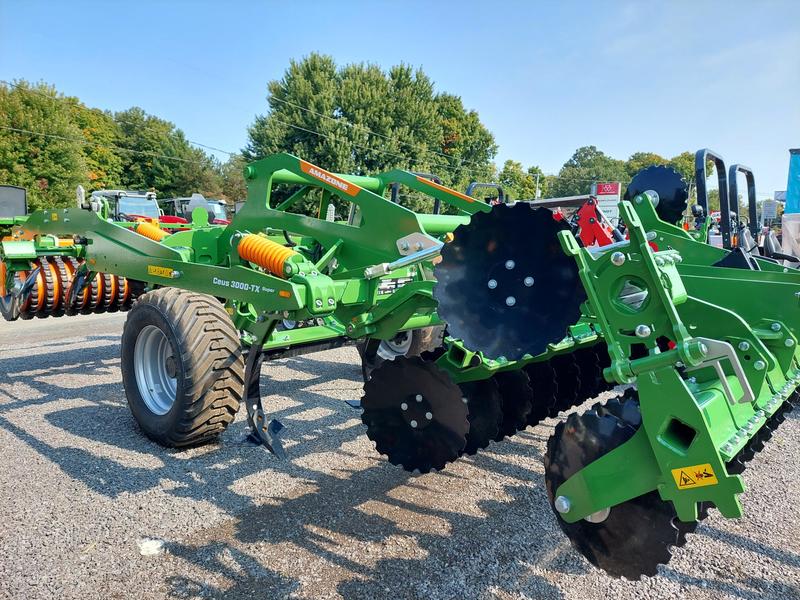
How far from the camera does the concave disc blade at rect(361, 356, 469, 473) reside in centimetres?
289

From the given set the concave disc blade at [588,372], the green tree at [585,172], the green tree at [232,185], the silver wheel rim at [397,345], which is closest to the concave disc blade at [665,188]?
the concave disc blade at [588,372]

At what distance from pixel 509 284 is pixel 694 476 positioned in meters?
1.00

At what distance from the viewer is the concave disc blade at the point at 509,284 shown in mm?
2383

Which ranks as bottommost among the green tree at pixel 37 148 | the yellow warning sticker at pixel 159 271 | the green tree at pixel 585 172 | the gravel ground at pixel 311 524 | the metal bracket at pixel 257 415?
the gravel ground at pixel 311 524

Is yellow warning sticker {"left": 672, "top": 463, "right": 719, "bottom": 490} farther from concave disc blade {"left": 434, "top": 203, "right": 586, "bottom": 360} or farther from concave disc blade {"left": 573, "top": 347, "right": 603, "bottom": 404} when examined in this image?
concave disc blade {"left": 573, "top": 347, "right": 603, "bottom": 404}

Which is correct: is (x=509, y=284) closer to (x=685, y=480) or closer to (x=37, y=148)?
(x=685, y=480)

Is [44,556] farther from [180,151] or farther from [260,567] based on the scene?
[180,151]

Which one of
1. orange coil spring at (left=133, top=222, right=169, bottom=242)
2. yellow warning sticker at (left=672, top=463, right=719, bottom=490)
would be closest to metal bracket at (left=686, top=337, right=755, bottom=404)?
yellow warning sticker at (left=672, top=463, right=719, bottom=490)

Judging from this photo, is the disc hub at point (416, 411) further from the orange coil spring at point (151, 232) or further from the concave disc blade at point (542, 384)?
the orange coil spring at point (151, 232)

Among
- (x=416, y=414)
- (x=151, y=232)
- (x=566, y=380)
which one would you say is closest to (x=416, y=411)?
(x=416, y=414)

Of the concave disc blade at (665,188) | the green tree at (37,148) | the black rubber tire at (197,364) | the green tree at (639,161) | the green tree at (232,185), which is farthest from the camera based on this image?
the green tree at (639,161)

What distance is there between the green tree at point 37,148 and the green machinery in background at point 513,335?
2965cm

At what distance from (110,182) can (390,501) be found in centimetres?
4951

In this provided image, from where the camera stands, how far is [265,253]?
146 inches
